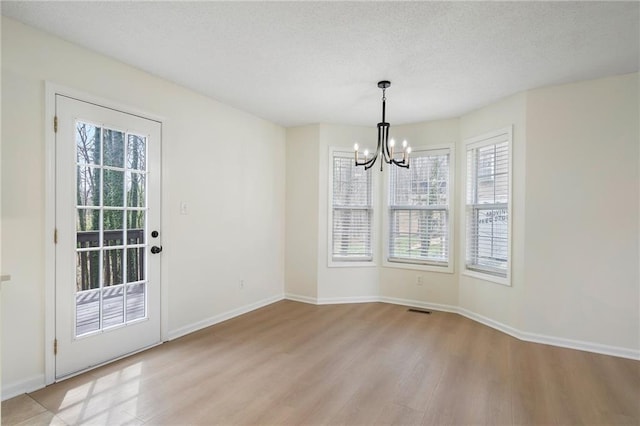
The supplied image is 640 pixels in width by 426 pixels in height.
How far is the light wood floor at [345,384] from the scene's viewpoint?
2.16 m

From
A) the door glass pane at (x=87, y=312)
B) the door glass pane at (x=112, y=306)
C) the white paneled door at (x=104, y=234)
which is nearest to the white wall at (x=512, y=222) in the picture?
the white paneled door at (x=104, y=234)

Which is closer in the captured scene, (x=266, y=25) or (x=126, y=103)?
(x=266, y=25)

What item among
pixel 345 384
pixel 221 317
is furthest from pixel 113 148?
pixel 345 384

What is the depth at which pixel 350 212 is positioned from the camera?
16.3 ft

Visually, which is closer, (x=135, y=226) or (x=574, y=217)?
(x=135, y=226)

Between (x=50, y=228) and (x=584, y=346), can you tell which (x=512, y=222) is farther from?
(x=50, y=228)

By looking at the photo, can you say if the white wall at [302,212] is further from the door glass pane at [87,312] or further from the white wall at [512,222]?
the door glass pane at [87,312]

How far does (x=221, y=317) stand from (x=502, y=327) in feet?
10.7

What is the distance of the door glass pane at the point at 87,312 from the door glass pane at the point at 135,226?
1.71 ft

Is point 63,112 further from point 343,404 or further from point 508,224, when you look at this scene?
point 508,224

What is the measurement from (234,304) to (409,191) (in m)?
2.88

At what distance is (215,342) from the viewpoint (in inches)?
132

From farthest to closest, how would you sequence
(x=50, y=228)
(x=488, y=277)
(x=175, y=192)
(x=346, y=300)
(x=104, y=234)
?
1. (x=346, y=300)
2. (x=488, y=277)
3. (x=175, y=192)
4. (x=104, y=234)
5. (x=50, y=228)

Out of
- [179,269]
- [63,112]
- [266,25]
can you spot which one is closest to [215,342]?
[179,269]
